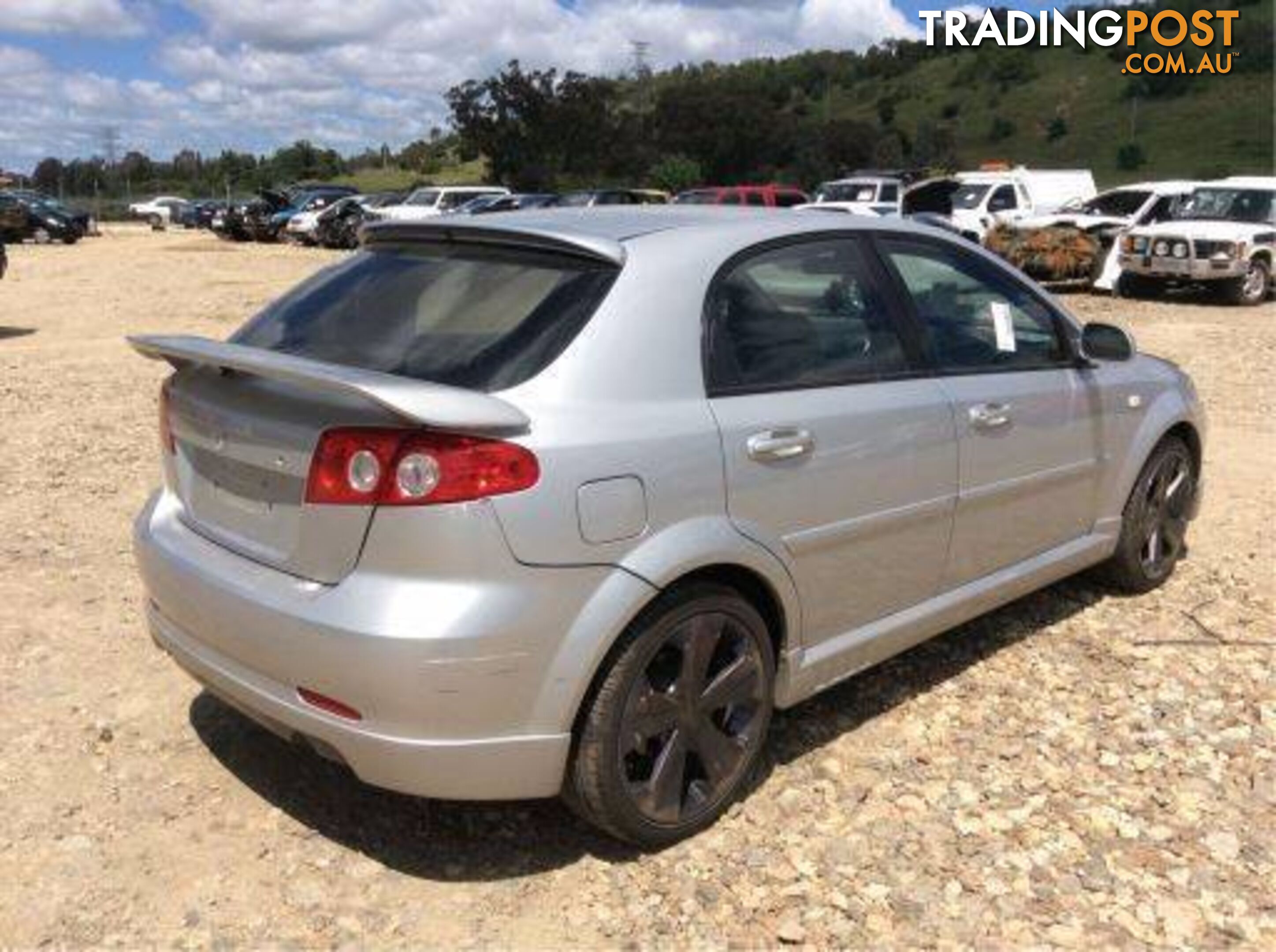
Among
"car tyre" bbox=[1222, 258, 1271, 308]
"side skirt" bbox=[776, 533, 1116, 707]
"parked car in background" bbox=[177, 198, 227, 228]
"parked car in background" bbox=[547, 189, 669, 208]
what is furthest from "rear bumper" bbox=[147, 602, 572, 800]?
"parked car in background" bbox=[177, 198, 227, 228]

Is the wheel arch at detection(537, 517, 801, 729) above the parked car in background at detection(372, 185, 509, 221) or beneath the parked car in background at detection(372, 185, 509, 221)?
beneath

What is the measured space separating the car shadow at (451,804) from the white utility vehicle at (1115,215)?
17.0 metres

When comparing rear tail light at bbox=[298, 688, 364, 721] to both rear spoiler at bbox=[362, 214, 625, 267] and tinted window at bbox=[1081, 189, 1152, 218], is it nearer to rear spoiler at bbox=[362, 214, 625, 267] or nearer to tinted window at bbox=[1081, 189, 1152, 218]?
rear spoiler at bbox=[362, 214, 625, 267]

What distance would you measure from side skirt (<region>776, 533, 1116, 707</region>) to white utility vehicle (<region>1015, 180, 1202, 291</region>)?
635 inches

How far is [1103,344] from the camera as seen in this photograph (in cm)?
474

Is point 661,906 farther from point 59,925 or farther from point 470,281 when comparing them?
point 470,281

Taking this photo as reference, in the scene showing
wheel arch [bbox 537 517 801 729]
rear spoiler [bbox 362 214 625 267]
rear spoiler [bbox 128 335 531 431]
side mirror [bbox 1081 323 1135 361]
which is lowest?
wheel arch [bbox 537 517 801 729]

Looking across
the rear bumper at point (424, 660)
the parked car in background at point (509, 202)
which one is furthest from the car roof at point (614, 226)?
the parked car in background at point (509, 202)

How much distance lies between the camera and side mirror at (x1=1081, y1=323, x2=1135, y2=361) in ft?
15.5

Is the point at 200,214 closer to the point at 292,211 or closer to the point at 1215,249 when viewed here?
the point at 292,211

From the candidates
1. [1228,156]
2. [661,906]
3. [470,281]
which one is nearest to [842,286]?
[470,281]

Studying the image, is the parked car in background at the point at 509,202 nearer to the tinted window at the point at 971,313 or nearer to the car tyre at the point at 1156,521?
the car tyre at the point at 1156,521

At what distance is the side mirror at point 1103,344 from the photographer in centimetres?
473

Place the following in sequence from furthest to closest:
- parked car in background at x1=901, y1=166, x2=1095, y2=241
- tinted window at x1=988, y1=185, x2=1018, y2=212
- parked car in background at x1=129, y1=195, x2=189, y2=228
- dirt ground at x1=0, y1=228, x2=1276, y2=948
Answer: parked car in background at x1=129, y1=195, x2=189, y2=228
tinted window at x1=988, y1=185, x2=1018, y2=212
parked car in background at x1=901, y1=166, x2=1095, y2=241
dirt ground at x1=0, y1=228, x2=1276, y2=948
